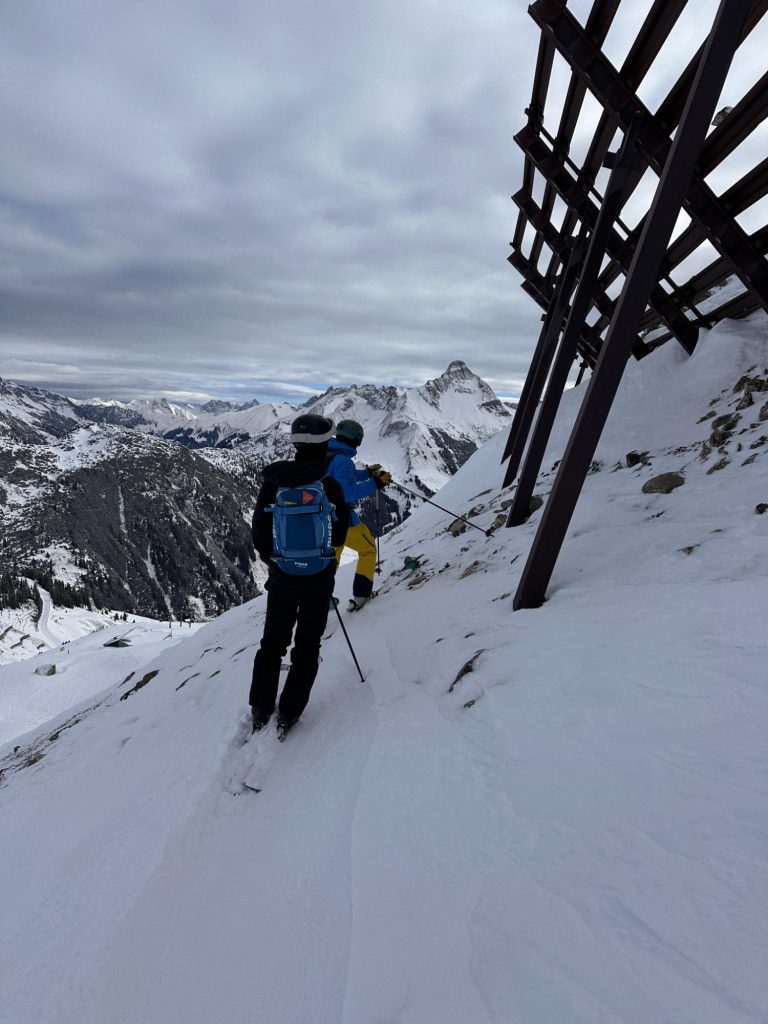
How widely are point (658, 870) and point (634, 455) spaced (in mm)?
7878

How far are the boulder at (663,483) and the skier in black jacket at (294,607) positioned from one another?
4785 millimetres

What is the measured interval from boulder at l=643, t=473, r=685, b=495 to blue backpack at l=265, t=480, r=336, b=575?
5.01 meters

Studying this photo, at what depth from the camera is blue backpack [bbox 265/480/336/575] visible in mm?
4691

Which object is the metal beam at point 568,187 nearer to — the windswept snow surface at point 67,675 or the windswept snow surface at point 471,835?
the windswept snow surface at point 471,835

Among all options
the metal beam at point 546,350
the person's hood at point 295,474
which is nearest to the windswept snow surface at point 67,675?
the metal beam at point 546,350

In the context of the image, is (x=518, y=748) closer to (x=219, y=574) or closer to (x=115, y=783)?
(x=115, y=783)

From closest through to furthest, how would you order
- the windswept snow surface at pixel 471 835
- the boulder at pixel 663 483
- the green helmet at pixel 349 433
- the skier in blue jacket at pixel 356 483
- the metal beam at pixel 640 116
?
the windswept snow surface at pixel 471 835
the metal beam at pixel 640 116
the boulder at pixel 663 483
the skier in blue jacket at pixel 356 483
the green helmet at pixel 349 433

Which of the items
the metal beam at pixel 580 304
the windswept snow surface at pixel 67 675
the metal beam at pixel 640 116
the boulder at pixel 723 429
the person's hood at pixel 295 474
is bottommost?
the windswept snow surface at pixel 67 675

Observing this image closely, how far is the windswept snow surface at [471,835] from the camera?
189 cm

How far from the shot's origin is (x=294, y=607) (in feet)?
16.2

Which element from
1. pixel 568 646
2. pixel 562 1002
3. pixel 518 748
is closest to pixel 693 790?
pixel 518 748

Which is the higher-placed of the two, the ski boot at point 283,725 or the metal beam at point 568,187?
the metal beam at point 568,187

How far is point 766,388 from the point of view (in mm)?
7684

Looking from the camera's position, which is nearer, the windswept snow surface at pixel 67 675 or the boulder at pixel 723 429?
the boulder at pixel 723 429
